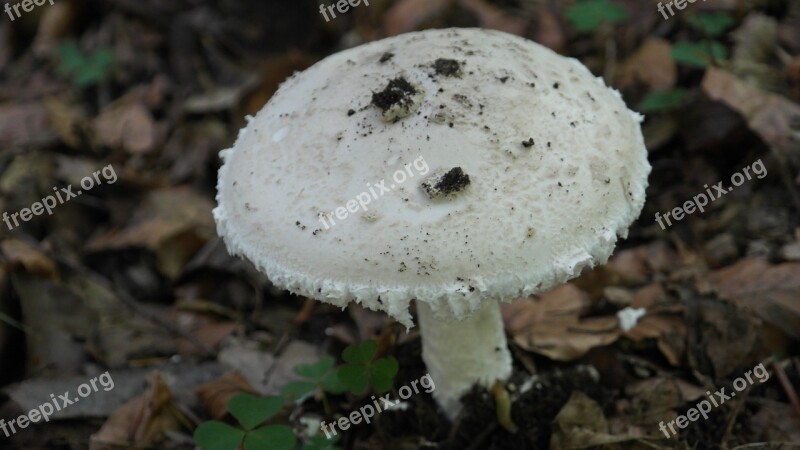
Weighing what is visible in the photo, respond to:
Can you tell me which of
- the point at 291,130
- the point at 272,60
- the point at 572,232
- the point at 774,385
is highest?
the point at 291,130

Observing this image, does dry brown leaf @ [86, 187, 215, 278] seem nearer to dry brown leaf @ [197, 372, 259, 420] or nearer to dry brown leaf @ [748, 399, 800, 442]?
dry brown leaf @ [197, 372, 259, 420]

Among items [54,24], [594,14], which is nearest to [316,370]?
[594,14]

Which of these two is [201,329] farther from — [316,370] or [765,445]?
[765,445]

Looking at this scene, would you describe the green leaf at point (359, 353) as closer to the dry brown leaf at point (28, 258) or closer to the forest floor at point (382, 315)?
the forest floor at point (382, 315)

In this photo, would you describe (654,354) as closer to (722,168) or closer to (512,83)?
(722,168)

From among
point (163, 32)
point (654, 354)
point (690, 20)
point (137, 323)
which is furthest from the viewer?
point (163, 32)

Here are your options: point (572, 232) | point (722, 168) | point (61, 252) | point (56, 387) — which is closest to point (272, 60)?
point (61, 252)
